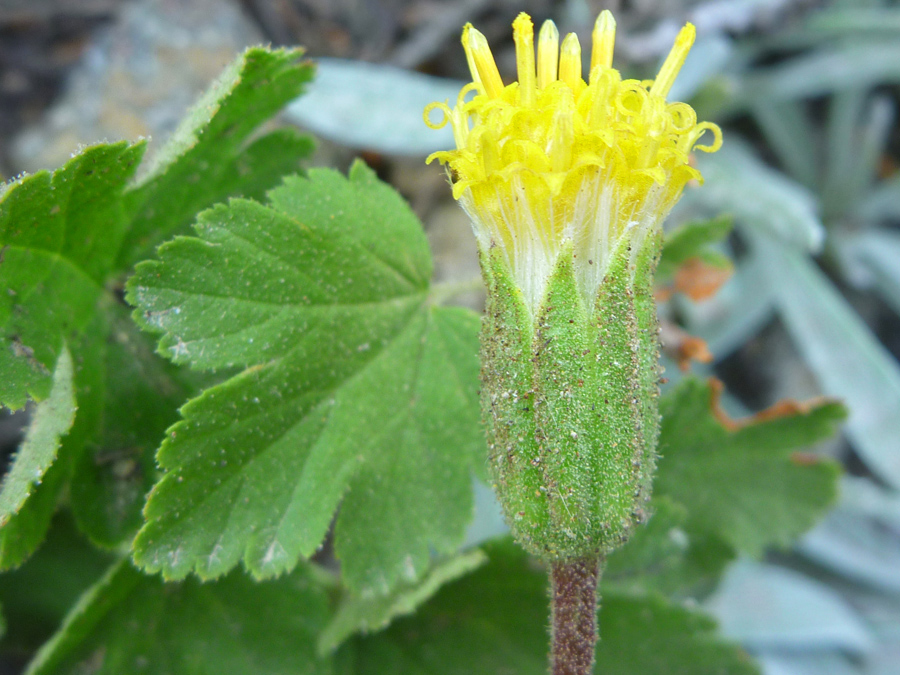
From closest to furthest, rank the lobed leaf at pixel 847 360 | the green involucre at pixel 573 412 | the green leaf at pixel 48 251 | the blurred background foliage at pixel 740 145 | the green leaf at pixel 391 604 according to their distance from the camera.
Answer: the green involucre at pixel 573 412
the green leaf at pixel 48 251
the green leaf at pixel 391 604
the blurred background foliage at pixel 740 145
the lobed leaf at pixel 847 360

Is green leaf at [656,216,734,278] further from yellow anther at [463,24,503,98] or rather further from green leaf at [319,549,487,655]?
green leaf at [319,549,487,655]

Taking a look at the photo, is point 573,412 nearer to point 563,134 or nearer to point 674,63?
point 563,134

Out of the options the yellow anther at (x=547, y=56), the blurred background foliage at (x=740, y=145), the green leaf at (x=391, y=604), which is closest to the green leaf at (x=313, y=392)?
the green leaf at (x=391, y=604)

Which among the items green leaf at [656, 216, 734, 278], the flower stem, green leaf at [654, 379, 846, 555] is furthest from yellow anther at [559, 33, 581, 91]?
green leaf at [654, 379, 846, 555]

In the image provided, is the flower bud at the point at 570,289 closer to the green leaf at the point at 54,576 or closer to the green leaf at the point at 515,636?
the green leaf at the point at 515,636

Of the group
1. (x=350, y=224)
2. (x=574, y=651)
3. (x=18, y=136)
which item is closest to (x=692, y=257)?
(x=350, y=224)

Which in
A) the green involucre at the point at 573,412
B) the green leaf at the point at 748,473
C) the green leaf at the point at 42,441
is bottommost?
the green leaf at the point at 748,473
